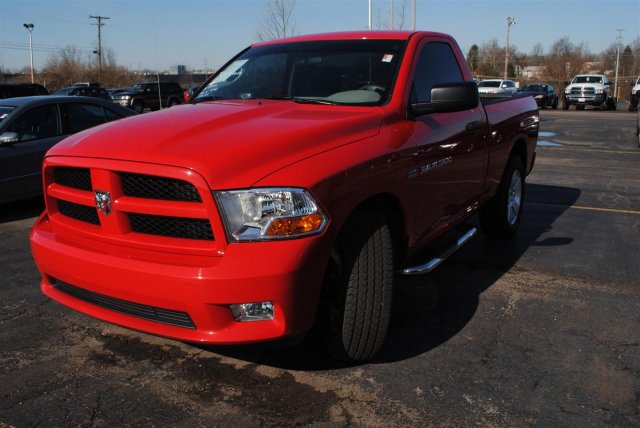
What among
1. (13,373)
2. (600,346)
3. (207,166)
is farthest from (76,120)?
(600,346)

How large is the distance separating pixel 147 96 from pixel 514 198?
3139 cm

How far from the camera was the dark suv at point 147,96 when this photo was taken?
3328 cm

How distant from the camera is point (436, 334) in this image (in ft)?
12.4

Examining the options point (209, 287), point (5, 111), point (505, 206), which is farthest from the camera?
point (5, 111)

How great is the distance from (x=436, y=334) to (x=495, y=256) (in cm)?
201

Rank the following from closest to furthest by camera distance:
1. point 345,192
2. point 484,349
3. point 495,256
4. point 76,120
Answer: point 345,192
point 484,349
point 495,256
point 76,120

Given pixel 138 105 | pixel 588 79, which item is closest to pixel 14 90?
pixel 138 105

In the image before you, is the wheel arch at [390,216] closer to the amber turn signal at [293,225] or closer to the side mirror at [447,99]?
the amber turn signal at [293,225]

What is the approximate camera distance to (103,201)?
2.90 metres

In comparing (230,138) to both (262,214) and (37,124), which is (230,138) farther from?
(37,124)

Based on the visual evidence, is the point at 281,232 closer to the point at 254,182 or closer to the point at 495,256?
the point at 254,182

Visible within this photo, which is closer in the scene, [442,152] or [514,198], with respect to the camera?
[442,152]

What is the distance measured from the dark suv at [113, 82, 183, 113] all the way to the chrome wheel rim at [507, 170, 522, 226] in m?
29.7

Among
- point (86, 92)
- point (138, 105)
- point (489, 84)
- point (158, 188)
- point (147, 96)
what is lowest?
point (158, 188)
